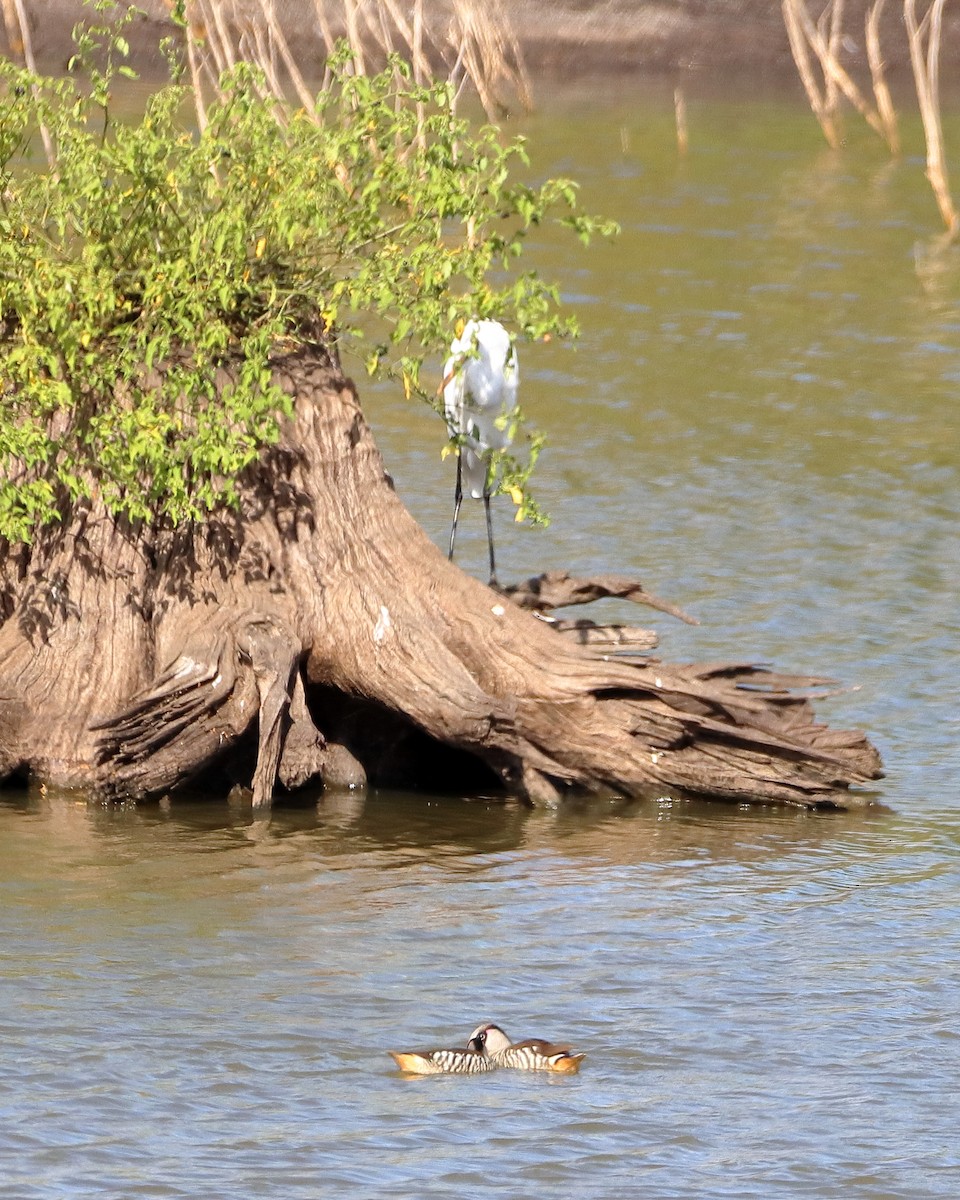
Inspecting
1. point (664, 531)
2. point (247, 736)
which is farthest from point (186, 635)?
point (664, 531)

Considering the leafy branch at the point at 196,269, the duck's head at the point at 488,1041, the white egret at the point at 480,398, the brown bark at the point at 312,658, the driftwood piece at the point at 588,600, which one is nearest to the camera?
the duck's head at the point at 488,1041

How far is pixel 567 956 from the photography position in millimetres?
7141

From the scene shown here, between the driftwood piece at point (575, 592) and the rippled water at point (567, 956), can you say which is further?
the driftwood piece at point (575, 592)

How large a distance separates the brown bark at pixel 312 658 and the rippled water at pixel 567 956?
9.5 inches

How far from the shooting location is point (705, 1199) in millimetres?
5418

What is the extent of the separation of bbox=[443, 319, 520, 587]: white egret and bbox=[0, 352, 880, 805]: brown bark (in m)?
0.72

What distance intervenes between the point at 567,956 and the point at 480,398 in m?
3.58

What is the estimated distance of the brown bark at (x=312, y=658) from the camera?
8555 millimetres

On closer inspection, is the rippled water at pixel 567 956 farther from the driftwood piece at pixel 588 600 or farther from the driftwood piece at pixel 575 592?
the driftwood piece at pixel 575 592

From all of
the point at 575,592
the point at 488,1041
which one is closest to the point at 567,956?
the point at 488,1041

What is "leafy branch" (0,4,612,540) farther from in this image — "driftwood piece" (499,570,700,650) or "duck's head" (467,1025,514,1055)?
"duck's head" (467,1025,514,1055)

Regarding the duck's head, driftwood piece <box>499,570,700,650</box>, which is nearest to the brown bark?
driftwood piece <box>499,570,700,650</box>

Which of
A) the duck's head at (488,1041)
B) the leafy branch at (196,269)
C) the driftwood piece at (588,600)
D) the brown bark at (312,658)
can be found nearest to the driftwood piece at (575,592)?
the driftwood piece at (588,600)

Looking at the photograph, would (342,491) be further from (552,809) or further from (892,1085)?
(892,1085)
